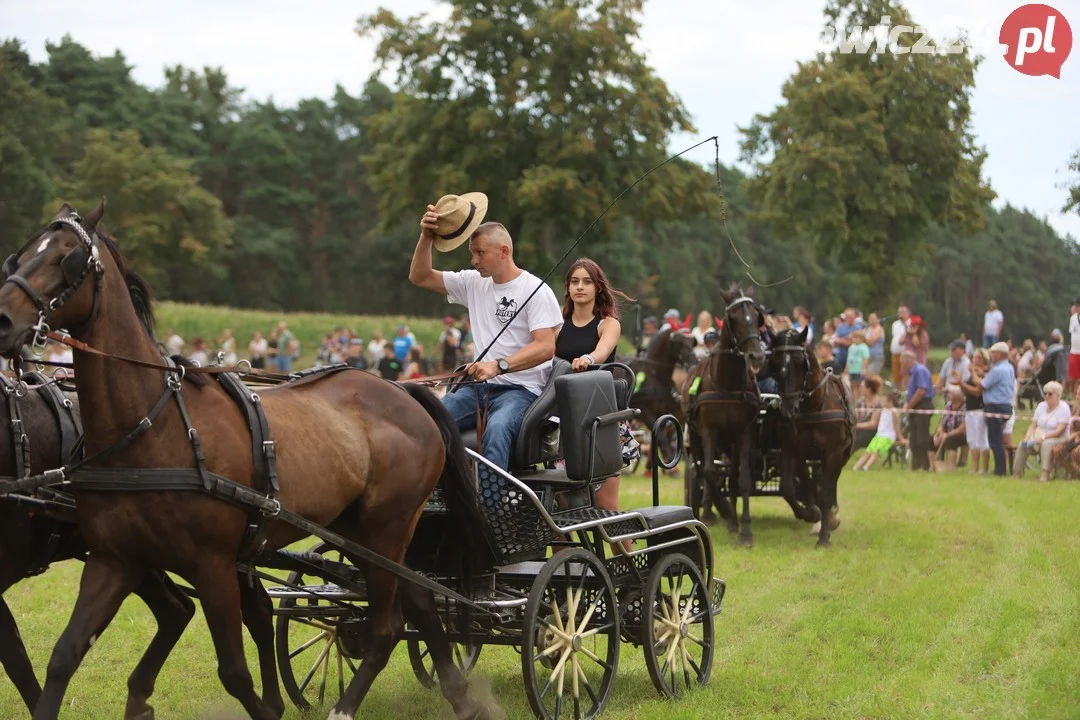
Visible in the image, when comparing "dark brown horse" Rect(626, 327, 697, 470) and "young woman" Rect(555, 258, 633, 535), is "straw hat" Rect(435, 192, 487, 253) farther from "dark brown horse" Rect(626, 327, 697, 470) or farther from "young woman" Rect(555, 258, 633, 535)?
"dark brown horse" Rect(626, 327, 697, 470)

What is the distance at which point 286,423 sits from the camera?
209 inches

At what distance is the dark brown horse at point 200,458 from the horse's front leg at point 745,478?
20.9 feet

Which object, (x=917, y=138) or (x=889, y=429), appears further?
(x=917, y=138)

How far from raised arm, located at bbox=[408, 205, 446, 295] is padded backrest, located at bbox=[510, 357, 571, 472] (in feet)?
2.42

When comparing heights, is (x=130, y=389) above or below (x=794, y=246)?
below

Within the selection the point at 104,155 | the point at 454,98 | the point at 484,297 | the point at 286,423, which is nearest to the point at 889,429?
the point at 484,297

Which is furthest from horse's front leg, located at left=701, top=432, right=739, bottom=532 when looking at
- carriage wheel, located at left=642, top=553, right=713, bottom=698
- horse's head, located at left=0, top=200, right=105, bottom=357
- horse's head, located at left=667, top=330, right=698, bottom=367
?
horse's head, located at left=0, top=200, right=105, bottom=357

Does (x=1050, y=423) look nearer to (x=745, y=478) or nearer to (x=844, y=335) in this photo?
(x=745, y=478)

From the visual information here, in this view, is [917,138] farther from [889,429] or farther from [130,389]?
[130,389]

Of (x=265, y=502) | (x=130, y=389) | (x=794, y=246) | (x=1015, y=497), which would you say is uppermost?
(x=794, y=246)

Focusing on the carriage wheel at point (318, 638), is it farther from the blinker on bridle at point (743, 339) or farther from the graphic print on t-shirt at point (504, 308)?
the blinker on bridle at point (743, 339)

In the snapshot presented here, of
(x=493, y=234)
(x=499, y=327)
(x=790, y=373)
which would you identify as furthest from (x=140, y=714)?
(x=790, y=373)

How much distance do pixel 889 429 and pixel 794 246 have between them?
2496 inches

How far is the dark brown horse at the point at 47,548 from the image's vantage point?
570cm
